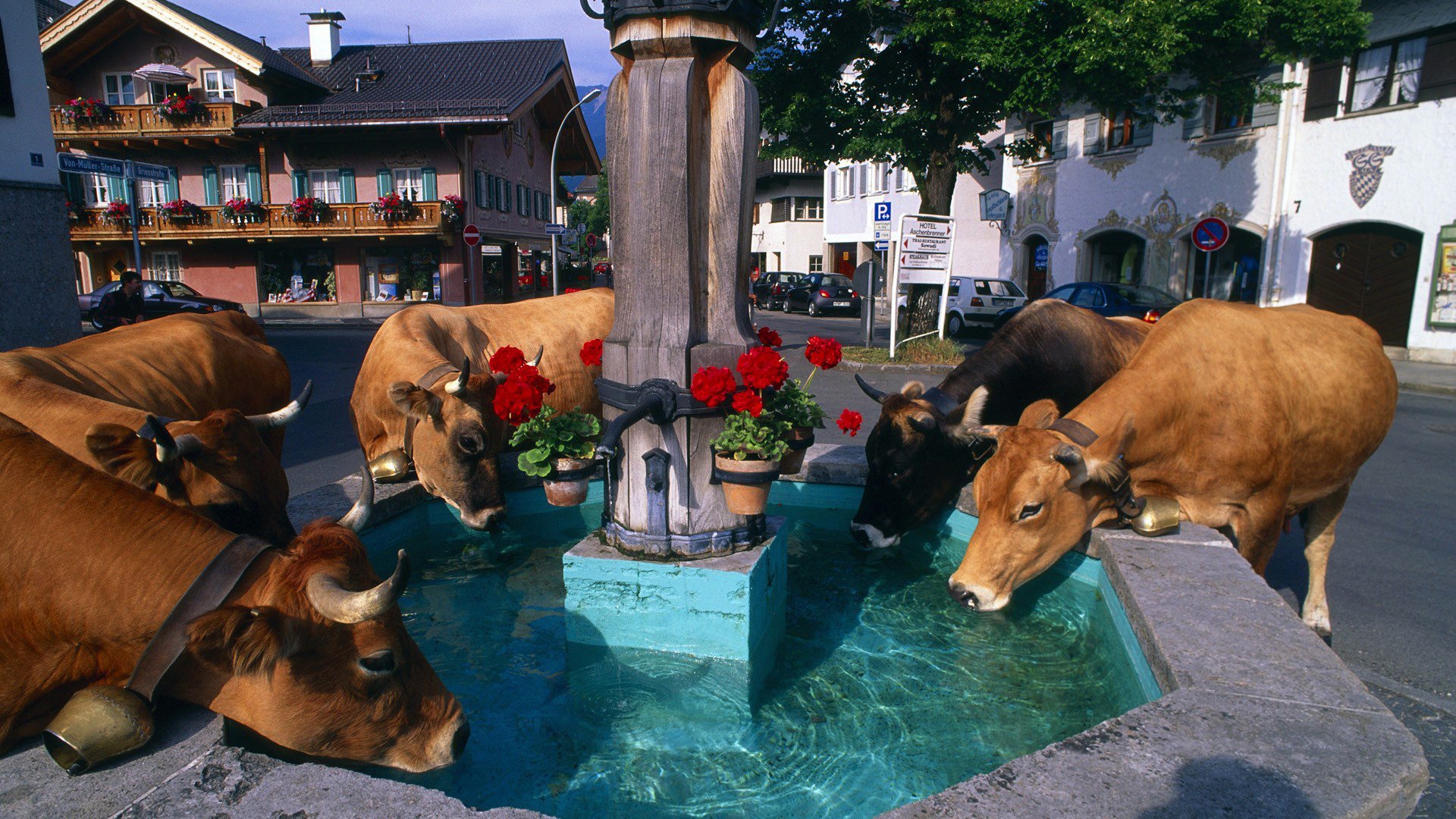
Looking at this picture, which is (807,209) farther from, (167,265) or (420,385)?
(420,385)

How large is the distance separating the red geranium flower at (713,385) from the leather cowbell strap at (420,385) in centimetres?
201

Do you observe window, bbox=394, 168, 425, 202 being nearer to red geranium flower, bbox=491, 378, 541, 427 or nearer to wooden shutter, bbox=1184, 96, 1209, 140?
wooden shutter, bbox=1184, 96, 1209, 140

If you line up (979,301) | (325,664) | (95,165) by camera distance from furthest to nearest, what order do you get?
1. (979,301)
2. (95,165)
3. (325,664)

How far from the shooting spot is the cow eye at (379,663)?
2365 millimetres

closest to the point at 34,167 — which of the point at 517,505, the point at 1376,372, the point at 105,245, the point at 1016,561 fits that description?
the point at 517,505

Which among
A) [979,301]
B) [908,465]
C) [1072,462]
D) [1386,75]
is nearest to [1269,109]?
[1386,75]

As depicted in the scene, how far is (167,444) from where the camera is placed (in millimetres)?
2893

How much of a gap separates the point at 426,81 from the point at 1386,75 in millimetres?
29239

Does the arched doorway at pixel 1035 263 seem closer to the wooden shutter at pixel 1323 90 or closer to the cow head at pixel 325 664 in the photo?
the wooden shutter at pixel 1323 90

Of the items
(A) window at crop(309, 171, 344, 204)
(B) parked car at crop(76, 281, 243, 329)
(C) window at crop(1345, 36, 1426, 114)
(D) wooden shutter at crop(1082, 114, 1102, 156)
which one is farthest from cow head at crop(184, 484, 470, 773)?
(A) window at crop(309, 171, 344, 204)

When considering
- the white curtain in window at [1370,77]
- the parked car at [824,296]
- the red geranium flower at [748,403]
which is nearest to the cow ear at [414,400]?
the red geranium flower at [748,403]

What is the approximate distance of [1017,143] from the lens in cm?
1748

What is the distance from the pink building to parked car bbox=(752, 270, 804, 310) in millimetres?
10925

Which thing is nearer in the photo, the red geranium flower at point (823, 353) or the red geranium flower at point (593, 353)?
the red geranium flower at point (593, 353)
